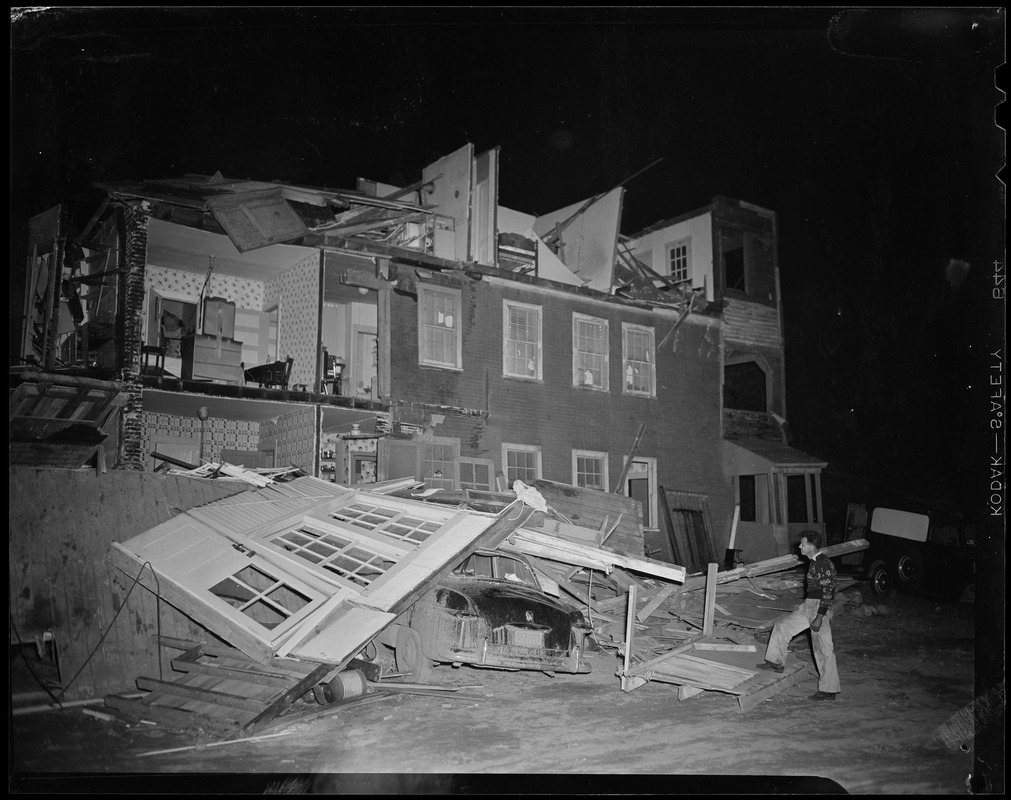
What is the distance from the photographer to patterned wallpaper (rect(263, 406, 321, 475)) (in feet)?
24.1

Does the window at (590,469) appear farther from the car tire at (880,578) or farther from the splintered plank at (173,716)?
the splintered plank at (173,716)

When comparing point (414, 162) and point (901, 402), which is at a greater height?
point (414, 162)

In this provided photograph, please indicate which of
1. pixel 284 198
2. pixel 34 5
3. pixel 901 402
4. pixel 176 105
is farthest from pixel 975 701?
pixel 34 5

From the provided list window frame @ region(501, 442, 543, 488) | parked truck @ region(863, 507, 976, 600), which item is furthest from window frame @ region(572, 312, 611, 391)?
parked truck @ region(863, 507, 976, 600)

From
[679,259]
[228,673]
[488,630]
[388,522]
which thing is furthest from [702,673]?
[679,259]

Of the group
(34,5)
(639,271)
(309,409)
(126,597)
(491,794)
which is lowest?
(491,794)

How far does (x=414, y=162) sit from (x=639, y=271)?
349cm

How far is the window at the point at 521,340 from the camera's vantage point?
846 cm

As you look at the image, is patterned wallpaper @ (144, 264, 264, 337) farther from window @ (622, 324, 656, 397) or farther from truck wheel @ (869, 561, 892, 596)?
truck wheel @ (869, 561, 892, 596)

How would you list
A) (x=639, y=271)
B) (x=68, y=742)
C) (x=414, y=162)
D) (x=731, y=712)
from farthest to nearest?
(x=639, y=271) < (x=414, y=162) < (x=731, y=712) < (x=68, y=742)

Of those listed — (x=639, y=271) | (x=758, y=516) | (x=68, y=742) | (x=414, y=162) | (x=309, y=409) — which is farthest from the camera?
(x=639, y=271)

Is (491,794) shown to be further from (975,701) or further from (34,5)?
(34,5)

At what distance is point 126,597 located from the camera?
6102 millimetres

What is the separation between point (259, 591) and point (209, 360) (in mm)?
2487
